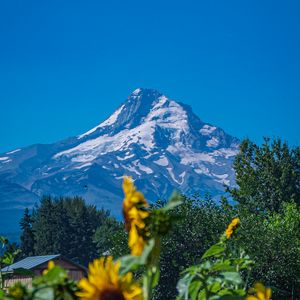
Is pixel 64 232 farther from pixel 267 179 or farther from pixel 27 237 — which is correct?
pixel 267 179

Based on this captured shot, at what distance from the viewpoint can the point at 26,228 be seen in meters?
67.6

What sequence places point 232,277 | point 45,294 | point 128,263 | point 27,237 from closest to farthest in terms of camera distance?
point 45,294, point 128,263, point 232,277, point 27,237

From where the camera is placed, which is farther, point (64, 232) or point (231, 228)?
point (64, 232)

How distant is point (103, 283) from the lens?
121 cm

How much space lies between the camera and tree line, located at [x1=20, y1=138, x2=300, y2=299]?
92.2 feet

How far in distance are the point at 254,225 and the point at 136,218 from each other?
95.6 ft

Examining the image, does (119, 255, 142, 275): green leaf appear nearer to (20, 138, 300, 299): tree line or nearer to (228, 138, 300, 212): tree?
(20, 138, 300, 299): tree line

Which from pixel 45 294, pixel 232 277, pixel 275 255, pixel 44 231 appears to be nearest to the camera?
pixel 45 294

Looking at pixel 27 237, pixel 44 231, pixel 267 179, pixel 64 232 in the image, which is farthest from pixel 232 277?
pixel 44 231

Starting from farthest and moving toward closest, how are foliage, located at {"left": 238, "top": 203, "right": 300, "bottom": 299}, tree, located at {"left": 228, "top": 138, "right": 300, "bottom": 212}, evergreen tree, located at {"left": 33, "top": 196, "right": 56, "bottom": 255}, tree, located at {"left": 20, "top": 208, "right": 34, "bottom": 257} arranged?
evergreen tree, located at {"left": 33, "top": 196, "right": 56, "bottom": 255}, tree, located at {"left": 20, "top": 208, "right": 34, "bottom": 257}, tree, located at {"left": 228, "top": 138, "right": 300, "bottom": 212}, foliage, located at {"left": 238, "top": 203, "right": 300, "bottom": 299}

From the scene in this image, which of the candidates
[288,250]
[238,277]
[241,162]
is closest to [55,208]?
[241,162]

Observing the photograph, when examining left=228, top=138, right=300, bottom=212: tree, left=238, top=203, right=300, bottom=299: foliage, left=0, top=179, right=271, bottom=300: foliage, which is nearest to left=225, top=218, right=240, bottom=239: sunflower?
left=0, top=179, right=271, bottom=300: foliage

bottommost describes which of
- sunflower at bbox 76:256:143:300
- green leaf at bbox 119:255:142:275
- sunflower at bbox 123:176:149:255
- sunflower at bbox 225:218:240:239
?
sunflower at bbox 76:256:143:300

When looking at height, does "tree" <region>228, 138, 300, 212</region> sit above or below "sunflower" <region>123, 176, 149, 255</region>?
above
